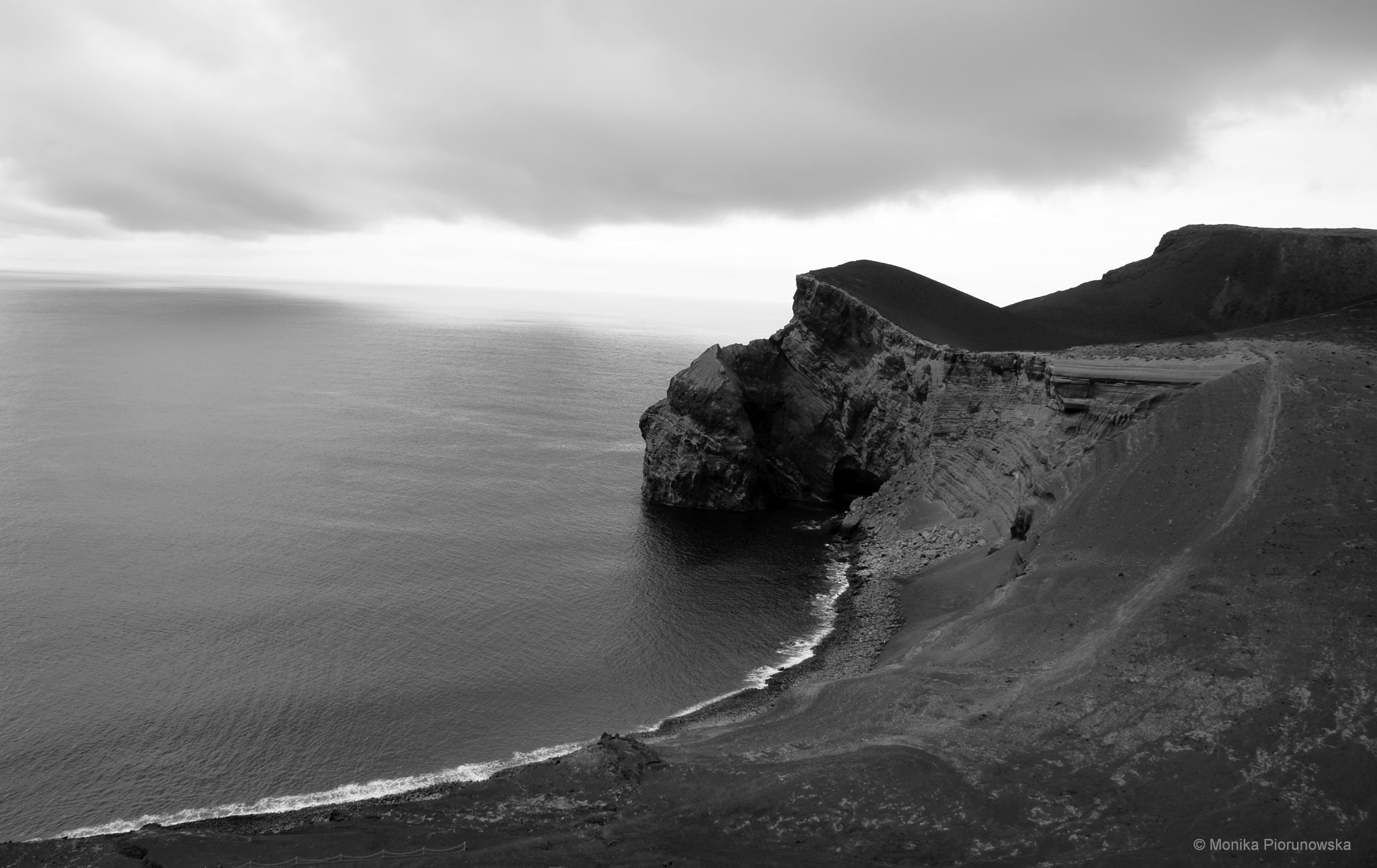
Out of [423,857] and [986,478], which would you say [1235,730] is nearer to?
[423,857]

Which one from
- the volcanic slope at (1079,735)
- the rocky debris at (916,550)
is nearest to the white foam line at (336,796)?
the volcanic slope at (1079,735)

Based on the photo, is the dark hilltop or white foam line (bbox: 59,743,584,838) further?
white foam line (bbox: 59,743,584,838)

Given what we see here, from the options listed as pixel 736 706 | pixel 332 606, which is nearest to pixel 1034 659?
pixel 736 706

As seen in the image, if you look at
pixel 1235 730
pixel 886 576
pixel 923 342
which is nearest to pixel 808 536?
pixel 886 576

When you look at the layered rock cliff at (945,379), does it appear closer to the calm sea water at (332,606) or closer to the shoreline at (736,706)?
the calm sea water at (332,606)

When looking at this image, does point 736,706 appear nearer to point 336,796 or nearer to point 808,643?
point 808,643

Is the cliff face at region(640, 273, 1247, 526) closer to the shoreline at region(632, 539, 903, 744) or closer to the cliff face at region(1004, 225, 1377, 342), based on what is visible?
the shoreline at region(632, 539, 903, 744)

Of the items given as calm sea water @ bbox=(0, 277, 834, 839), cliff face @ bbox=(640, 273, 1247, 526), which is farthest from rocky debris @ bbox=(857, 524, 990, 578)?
calm sea water @ bbox=(0, 277, 834, 839)
